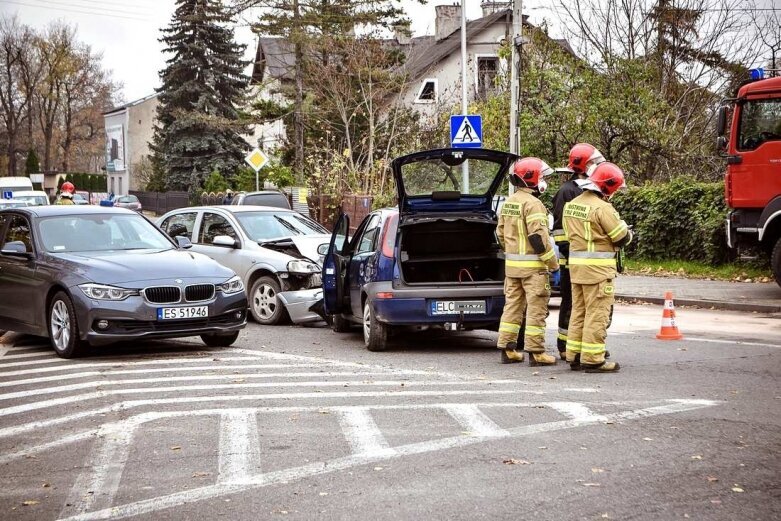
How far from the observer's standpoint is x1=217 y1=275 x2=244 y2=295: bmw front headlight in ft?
38.9

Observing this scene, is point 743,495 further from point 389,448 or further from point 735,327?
point 735,327

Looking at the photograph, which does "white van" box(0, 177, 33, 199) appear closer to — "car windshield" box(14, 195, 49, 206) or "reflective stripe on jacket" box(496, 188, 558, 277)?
"car windshield" box(14, 195, 49, 206)

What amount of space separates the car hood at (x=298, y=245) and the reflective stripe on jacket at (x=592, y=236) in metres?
5.69

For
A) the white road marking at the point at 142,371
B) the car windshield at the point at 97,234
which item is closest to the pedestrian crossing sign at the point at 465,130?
the car windshield at the point at 97,234

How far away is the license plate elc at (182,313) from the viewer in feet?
37.0

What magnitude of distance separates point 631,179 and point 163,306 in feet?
59.0

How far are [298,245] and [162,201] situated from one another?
167 feet

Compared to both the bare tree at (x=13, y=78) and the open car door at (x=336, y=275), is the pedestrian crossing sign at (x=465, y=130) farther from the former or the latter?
the bare tree at (x=13, y=78)

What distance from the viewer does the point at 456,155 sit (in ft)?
39.2

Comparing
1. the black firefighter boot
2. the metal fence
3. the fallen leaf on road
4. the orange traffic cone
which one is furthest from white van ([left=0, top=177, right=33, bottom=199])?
the fallen leaf on road

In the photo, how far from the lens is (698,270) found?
21531 mm

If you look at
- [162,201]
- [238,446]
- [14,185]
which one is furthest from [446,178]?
[162,201]

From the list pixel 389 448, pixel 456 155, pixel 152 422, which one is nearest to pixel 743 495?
pixel 389 448

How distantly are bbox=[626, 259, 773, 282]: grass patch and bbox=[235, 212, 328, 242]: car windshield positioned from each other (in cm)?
823
